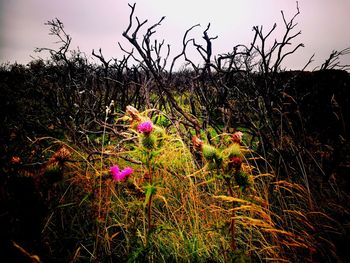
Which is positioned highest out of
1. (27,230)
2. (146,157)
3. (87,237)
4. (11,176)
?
(146,157)

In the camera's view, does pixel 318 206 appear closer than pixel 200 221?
Yes

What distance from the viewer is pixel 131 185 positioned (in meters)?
1.90

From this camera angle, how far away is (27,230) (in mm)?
1615

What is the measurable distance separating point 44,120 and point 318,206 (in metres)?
5.09

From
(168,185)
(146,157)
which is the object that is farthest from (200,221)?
(146,157)

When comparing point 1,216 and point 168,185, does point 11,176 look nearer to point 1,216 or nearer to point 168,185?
point 1,216

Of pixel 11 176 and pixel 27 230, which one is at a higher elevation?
pixel 11 176

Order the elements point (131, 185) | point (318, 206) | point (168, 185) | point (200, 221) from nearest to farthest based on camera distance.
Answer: point (131, 185) → point (318, 206) → point (200, 221) → point (168, 185)

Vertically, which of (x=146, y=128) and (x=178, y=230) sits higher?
(x=146, y=128)

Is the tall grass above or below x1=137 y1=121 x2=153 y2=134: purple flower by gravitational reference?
below

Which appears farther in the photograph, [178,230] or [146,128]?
[178,230]

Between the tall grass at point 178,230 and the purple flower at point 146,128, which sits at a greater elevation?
the purple flower at point 146,128

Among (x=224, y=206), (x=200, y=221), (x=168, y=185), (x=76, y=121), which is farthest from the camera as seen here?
(x=76, y=121)

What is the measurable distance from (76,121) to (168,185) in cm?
279
